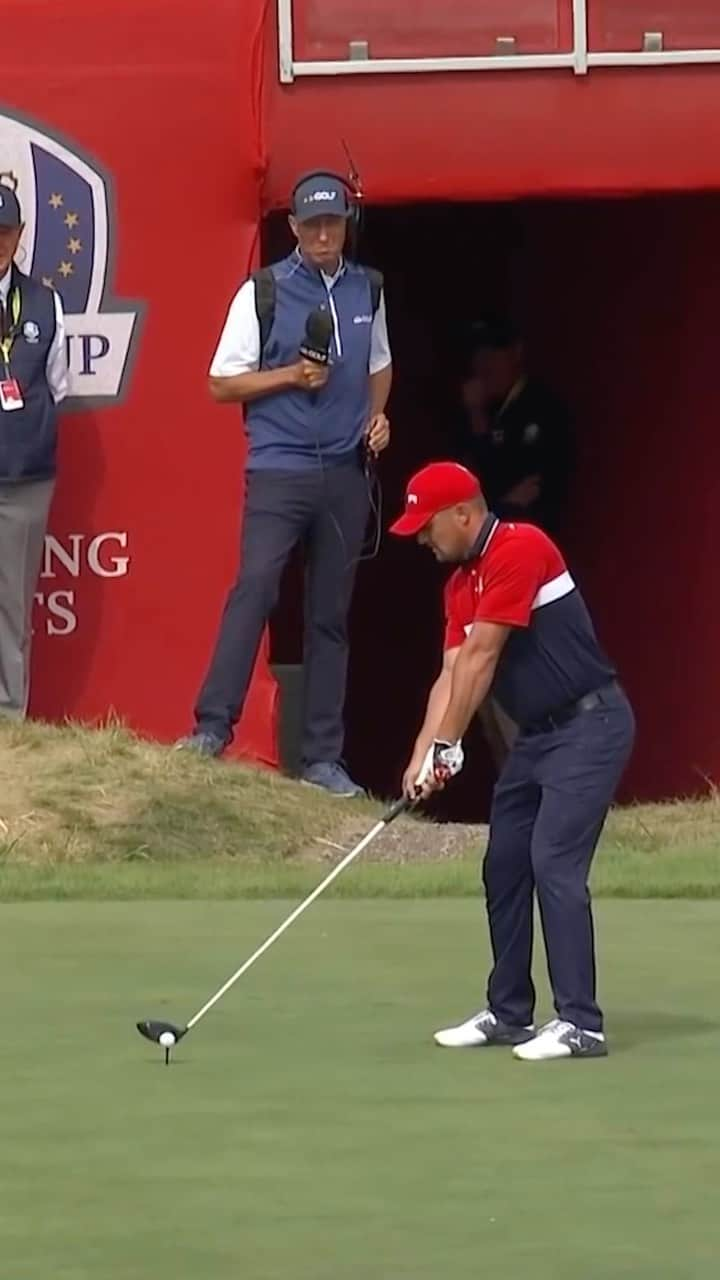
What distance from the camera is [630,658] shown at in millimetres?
18859

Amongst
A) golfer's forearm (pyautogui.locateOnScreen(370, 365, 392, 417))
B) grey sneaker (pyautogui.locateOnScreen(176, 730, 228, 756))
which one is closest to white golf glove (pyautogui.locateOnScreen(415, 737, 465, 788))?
grey sneaker (pyautogui.locateOnScreen(176, 730, 228, 756))

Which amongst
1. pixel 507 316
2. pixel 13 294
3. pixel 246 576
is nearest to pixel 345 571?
pixel 246 576

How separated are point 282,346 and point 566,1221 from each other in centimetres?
788

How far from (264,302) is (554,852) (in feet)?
18.4

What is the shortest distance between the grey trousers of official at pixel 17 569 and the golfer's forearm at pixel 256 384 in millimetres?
921

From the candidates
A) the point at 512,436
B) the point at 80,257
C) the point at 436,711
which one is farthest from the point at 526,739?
the point at 512,436

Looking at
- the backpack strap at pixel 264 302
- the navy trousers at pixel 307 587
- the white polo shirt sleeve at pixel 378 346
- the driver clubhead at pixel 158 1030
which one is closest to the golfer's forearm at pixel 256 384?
the backpack strap at pixel 264 302

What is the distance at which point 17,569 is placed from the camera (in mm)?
14688

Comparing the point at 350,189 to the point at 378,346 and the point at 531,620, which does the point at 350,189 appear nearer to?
the point at 378,346

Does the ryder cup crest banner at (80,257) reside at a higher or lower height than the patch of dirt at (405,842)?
higher

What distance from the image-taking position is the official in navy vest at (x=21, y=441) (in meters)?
14.6

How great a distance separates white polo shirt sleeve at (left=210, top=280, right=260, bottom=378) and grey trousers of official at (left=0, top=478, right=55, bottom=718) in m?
0.98

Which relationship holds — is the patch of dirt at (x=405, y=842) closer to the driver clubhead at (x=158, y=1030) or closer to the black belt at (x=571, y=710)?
the black belt at (x=571, y=710)

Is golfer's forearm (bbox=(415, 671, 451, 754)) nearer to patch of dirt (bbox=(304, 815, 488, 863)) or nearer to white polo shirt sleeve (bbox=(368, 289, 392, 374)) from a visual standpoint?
patch of dirt (bbox=(304, 815, 488, 863))
